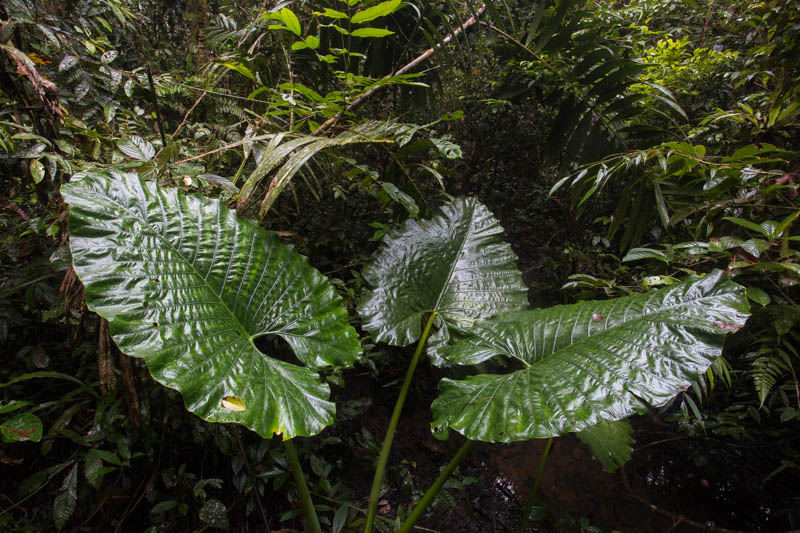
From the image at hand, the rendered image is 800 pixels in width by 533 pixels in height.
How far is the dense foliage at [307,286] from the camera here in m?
0.65

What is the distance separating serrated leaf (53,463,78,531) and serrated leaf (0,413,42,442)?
0.32 meters

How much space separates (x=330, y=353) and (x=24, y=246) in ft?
3.78

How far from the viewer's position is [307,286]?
91 cm

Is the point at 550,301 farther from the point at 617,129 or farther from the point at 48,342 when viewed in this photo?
the point at 48,342

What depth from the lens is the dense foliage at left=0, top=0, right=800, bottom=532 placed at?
0.65 meters

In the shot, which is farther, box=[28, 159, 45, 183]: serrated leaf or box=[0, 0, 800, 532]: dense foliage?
box=[28, 159, 45, 183]: serrated leaf

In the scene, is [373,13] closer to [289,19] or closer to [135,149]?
[289,19]

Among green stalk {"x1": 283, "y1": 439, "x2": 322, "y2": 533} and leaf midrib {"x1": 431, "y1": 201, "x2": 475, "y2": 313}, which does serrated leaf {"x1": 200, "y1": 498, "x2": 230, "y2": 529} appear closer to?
green stalk {"x1": 283, "y1": 439, "x2": 322, "y2": 533}

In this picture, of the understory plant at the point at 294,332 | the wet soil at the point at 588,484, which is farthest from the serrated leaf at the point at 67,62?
the wet soil at the point at 588,484

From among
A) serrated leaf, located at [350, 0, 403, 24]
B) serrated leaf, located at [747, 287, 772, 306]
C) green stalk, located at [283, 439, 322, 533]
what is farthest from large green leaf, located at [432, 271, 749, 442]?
serrated leaf, located at [350, 0, 403, 24]

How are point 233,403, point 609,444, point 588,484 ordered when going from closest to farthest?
point 233,403
point 609,444
point 588,484

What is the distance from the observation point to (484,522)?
1469 mm

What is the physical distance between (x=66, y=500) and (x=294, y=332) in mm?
770

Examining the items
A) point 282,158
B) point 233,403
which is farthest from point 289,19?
point 233,403
